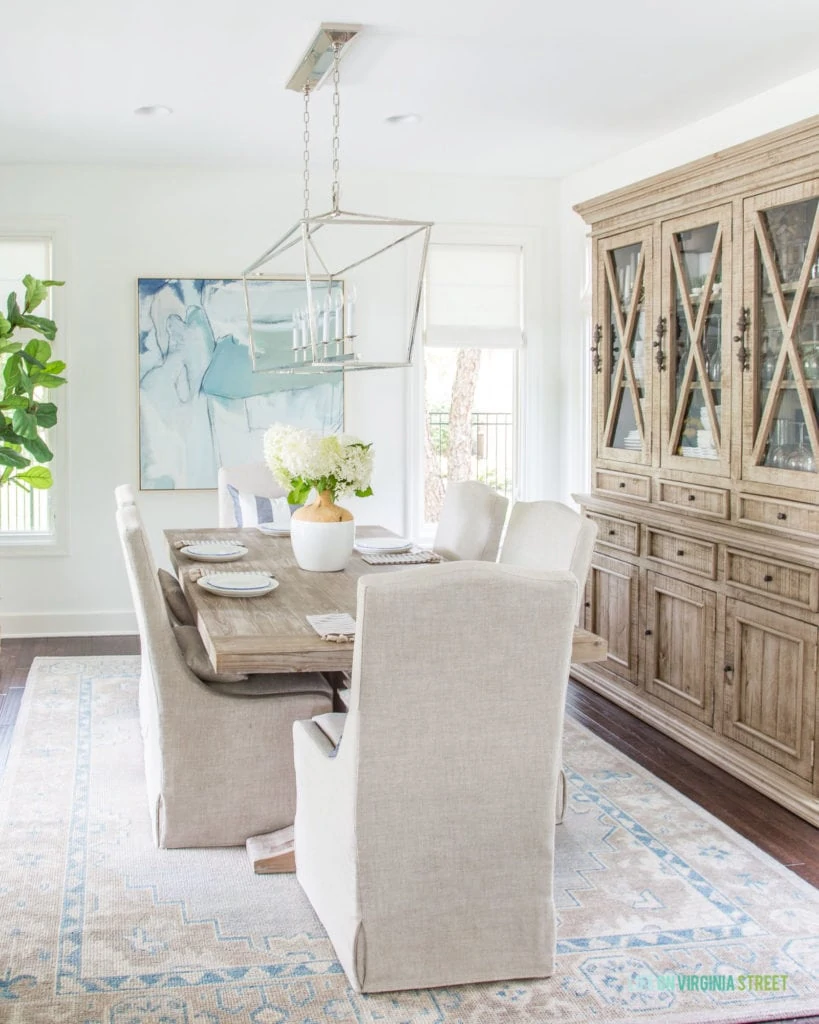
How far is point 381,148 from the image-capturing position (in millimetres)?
5664

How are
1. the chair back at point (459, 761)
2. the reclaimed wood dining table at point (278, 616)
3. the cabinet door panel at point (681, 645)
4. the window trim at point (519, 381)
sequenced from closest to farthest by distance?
the chair back at point (459, 761) < the reclaimed wood dining table at point (278, 616) < the cabinet door panel at point (681, 645) < the window trim at point (519, 381)

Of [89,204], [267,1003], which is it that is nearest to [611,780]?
[267,1003]

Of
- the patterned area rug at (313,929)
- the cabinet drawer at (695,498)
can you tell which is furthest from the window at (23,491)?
the cabinet drawer at (695,498)

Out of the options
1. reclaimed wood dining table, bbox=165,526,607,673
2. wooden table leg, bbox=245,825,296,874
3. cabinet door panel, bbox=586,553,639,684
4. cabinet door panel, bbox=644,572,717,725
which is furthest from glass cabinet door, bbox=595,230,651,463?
wooden table leg, bbox=245,825,296,874

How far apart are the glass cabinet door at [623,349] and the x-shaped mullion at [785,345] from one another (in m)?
0.79

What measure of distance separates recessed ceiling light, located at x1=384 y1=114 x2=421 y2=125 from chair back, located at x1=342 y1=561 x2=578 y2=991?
3.27 meters

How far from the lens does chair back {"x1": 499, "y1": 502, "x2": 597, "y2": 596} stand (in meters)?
3.29

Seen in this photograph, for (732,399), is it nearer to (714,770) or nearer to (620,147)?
(714,770)

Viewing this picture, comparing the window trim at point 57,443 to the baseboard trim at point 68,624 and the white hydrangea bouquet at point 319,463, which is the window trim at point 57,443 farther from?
the white hydrangea bouquet at point 319,463

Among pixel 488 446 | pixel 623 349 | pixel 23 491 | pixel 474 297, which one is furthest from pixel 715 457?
pixel 23 491

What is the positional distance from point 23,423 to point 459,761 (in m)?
3.89

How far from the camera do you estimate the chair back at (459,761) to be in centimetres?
224

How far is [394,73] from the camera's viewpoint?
14.1 feet

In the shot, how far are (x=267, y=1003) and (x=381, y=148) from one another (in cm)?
437
